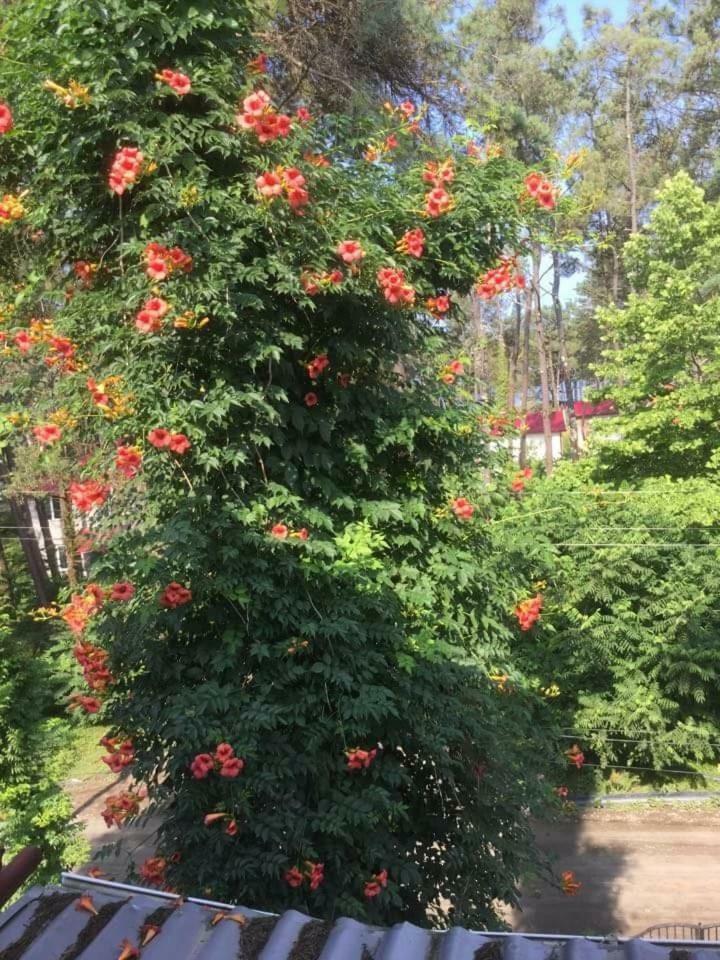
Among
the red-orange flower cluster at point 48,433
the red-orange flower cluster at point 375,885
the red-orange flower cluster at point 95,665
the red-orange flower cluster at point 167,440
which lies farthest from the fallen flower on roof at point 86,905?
the red-orange flower cluster at point 48,433

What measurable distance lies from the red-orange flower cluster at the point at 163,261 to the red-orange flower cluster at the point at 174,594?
3.79ft

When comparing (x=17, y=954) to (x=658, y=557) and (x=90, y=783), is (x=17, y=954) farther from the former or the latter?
(x=90, y=783)

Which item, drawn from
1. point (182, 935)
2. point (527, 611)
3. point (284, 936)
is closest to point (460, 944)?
point (284, 936)

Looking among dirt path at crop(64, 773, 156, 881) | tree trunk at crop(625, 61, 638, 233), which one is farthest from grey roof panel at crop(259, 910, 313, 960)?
tree trunk at crop(625, 61, 638, 233)

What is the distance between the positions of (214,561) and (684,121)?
2475cm

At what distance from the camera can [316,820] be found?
122 inches

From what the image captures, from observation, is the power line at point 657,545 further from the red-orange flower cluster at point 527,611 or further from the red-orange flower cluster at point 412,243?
the red-orange flower cluster at point 412,243

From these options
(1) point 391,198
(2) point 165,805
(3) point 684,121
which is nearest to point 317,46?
(1) point 391,198

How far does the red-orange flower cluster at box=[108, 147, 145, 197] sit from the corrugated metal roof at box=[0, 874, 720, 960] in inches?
91.1

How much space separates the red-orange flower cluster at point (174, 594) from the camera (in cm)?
305

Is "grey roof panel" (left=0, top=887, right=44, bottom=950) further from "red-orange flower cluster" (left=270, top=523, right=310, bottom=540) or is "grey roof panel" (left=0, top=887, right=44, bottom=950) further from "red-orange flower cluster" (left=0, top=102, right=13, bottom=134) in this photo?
"red-orange flower cluster" (left=0, top=102, right=13, bottom=134)

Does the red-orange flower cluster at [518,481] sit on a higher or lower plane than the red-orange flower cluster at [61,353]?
lower

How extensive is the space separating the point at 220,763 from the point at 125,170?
2.18 m

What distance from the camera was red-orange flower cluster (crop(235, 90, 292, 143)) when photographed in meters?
2.92
